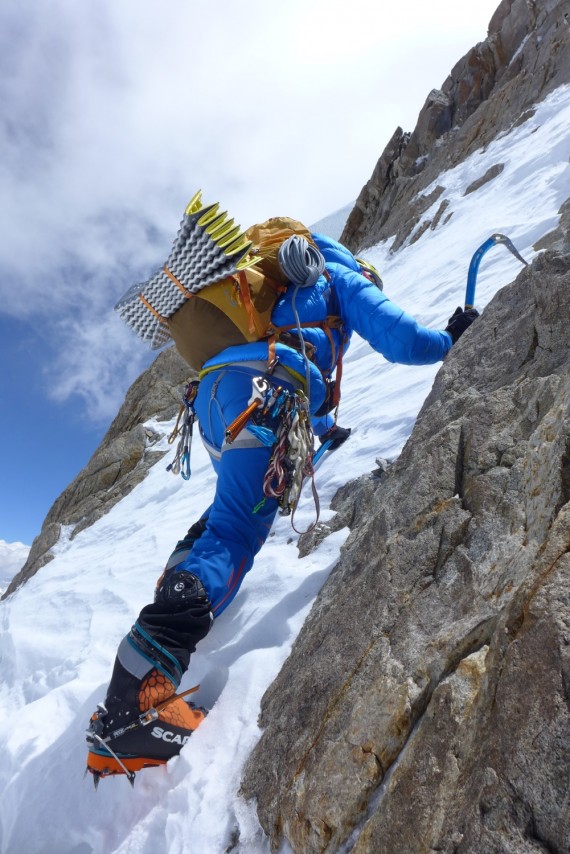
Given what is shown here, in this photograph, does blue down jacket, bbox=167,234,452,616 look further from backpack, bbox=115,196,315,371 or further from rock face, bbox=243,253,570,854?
rock face, bbox=243,253,570,854

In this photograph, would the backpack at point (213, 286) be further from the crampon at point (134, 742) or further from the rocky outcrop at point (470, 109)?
the rocky outcrop at point (470, 109)

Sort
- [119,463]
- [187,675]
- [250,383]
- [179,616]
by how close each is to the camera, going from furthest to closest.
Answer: [119,463] < [250,383] < [187,675] < [179,616]

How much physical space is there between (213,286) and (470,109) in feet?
97.7

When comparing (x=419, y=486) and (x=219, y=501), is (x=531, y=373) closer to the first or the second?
(x=419, y=486)

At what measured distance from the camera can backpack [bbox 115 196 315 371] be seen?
2994 mm

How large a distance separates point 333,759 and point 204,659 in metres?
1.22

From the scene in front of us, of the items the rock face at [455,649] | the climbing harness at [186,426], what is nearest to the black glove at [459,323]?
the rock face at [455,649]

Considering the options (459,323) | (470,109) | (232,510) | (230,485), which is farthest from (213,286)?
(470,109)

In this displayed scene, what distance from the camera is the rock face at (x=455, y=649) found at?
1043mm

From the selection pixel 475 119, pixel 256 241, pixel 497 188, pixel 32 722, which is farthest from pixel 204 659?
pixel 475 119

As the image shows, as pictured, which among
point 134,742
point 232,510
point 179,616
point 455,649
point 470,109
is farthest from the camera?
point 470,109

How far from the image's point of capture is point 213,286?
3.11 metres

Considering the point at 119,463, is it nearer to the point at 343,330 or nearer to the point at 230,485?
the point at 343,330

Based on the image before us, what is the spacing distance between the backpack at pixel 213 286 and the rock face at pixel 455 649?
1.22 metres
